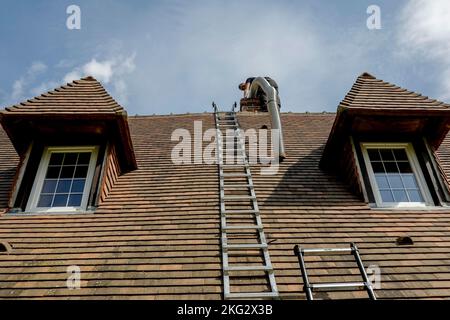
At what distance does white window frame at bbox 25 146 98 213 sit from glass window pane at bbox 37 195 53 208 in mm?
57

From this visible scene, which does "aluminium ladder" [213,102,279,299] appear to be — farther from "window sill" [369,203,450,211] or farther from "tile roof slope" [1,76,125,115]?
"tile roof slope" [1,76,125,115]

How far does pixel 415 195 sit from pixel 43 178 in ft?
22.7

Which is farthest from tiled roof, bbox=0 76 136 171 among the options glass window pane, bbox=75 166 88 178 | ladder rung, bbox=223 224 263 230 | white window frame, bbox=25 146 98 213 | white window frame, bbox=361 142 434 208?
white window frame, bbox=361 142 434 208

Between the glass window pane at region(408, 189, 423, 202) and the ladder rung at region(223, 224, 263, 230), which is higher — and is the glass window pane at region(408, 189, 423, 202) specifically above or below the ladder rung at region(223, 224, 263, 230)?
above

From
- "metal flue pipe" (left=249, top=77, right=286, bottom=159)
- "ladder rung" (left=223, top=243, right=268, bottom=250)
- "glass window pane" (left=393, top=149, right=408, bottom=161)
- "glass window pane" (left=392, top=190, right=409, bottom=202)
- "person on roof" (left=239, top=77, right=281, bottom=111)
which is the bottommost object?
"ladder rung" (left=223, top=243, right=268, bottom=250)

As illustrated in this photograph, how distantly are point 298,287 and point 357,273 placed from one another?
2.90ft

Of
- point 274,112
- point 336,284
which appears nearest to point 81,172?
point 336,284

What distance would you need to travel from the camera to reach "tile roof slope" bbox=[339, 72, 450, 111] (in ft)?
20.2

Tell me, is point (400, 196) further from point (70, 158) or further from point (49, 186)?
point (49, 186)

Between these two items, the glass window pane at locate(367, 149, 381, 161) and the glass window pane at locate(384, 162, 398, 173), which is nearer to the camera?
the glass window pane at locate(384, 162, 398, 173)

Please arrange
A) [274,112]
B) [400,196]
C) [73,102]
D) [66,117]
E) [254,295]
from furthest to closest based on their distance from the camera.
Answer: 1. [274,112]
2. [73,102]
3. [66,117]
4. [400,196]
5. [254,295]

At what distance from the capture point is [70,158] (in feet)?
20.5

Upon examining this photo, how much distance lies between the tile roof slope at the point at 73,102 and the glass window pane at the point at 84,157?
2.82 ft

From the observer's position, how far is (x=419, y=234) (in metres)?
4.93
